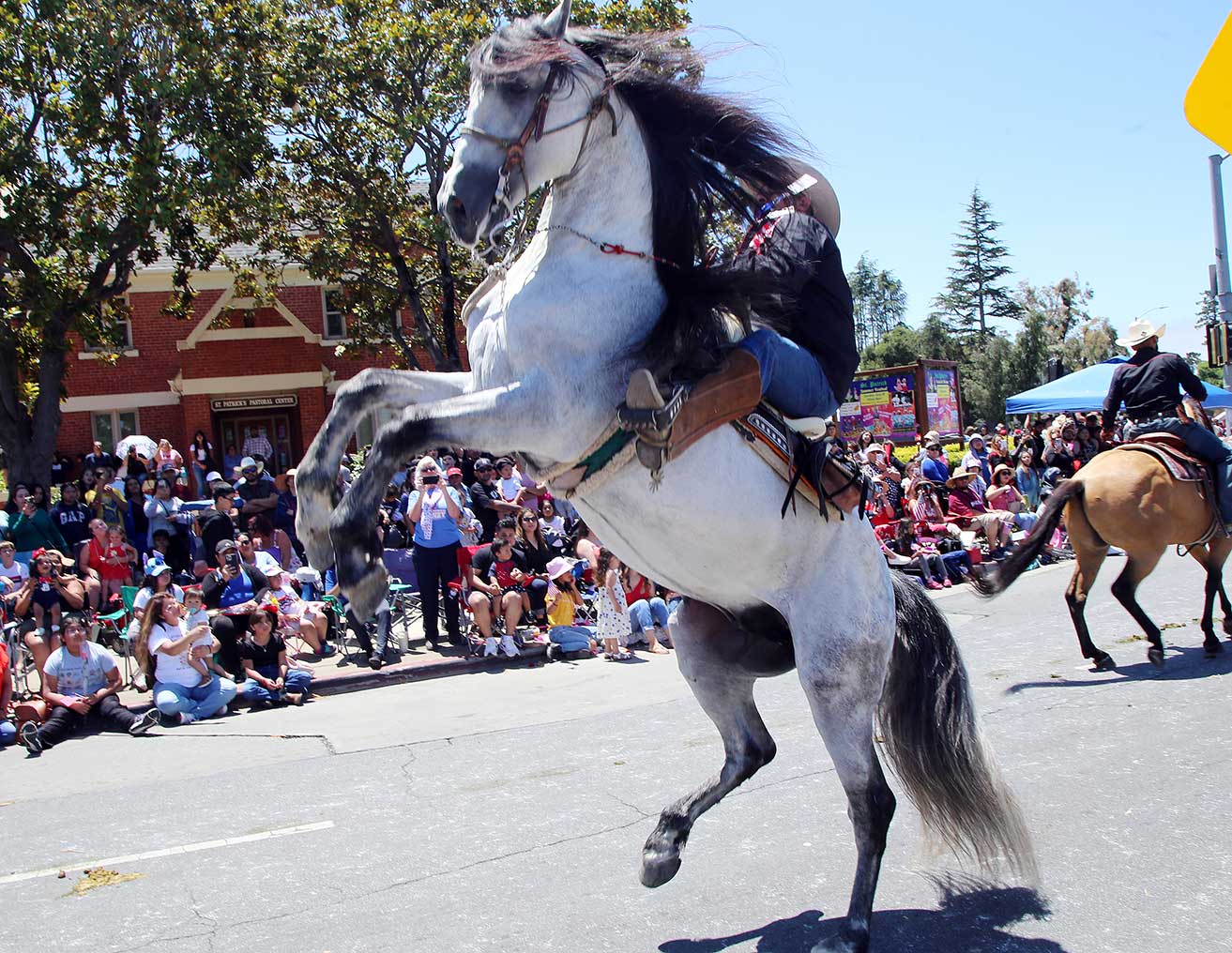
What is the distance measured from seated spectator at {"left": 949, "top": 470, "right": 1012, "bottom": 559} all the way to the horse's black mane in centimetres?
1091

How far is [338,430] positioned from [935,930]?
8.72 ft

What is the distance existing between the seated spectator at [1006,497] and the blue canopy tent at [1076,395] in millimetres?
8999

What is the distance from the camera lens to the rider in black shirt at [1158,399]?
8312 mm

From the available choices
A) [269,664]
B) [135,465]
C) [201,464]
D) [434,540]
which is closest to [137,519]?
[135,465]

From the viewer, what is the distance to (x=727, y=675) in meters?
4.19

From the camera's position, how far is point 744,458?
11.9ft

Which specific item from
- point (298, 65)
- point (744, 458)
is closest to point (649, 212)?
point (744, 458)

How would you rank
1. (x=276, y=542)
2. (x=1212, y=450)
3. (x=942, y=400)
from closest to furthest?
(x=1212, y=450) → (x=276, y=542) → (x=942, y=400)

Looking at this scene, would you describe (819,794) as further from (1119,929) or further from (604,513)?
(604,513)

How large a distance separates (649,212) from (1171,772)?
12.3 ft

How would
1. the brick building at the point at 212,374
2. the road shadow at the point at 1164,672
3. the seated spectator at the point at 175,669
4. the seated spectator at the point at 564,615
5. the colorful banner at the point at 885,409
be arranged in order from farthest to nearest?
the colorful banner at the point at 885,409 < the brick building at the point at 212,374 < the seated spectator at the point at 564,615 < the seated spectator at the point at 175,669 < the road shadow at the point at 1164,672

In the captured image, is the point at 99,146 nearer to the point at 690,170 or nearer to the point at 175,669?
the point at 175,669

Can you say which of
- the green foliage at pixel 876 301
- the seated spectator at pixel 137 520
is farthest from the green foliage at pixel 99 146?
the green foliage at pixel 876 301

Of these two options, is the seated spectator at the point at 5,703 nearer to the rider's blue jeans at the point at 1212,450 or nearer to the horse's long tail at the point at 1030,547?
the horse's long tail at the point at 1030,547
